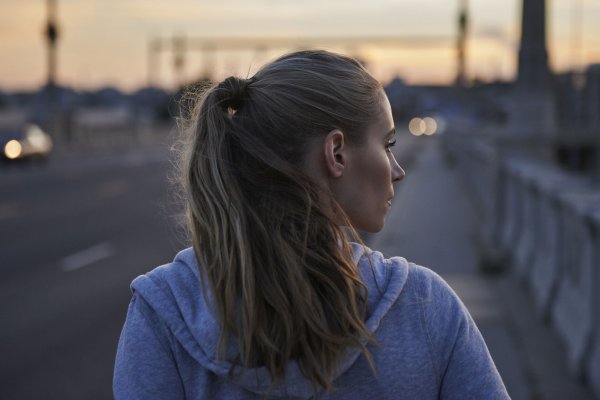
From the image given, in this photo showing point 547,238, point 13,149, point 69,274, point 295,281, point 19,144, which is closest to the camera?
point 295,281

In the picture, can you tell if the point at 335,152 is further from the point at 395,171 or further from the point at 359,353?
the point at 359,353

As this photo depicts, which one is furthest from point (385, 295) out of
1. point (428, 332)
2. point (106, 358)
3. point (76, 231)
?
point (76, 231)

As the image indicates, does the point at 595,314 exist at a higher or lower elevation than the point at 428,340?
lower

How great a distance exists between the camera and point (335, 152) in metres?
1.87

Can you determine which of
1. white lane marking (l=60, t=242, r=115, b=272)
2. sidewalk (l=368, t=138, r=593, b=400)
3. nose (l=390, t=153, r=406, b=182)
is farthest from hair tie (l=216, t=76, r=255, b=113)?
white lane marking (l=60, t=242, r=115, b=272)

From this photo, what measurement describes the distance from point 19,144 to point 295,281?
39.3 m

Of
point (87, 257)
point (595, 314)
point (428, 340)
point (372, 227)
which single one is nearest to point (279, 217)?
point (372, 227)

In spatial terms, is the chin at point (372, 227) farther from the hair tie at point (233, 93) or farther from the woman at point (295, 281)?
the hair tie at point (233, 93)

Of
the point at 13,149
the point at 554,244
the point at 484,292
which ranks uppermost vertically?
the point at 554,244

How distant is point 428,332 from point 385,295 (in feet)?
0.33

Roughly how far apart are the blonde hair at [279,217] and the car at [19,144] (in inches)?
1521

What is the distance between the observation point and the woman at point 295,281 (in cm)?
177

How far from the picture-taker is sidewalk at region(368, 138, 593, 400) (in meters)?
6.87

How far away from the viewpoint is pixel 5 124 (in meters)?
43.5
